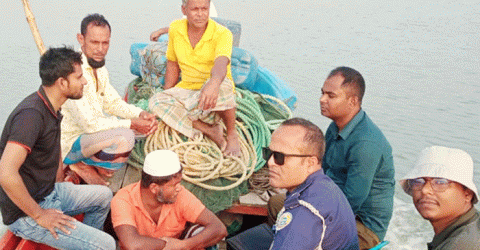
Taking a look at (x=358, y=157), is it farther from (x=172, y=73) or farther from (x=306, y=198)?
(x=172, y=73)

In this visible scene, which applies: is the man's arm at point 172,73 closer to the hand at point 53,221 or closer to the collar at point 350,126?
the collar at point 350,126

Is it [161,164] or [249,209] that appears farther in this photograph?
[249,209]

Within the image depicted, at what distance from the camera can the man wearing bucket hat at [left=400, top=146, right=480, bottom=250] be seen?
216 cm

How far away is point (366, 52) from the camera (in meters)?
12.6

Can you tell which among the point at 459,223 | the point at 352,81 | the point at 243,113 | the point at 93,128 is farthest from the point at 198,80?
the point at 459,223

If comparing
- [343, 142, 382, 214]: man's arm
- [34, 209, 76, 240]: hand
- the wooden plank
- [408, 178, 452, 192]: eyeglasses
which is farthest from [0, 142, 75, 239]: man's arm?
[408, 178, 452, 192]: eyeglasses

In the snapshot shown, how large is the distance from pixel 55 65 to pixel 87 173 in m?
1.15

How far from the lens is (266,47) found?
12.8m

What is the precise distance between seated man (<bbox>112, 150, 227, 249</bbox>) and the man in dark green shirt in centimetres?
89

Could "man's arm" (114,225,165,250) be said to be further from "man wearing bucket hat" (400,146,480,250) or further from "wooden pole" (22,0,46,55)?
"wooden pole" (22,0,46,55)

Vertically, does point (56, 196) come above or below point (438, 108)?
above

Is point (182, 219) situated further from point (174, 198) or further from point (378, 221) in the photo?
point (378, 221)

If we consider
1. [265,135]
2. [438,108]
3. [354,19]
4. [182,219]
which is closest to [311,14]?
[354,19]

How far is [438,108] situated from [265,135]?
6670mm
